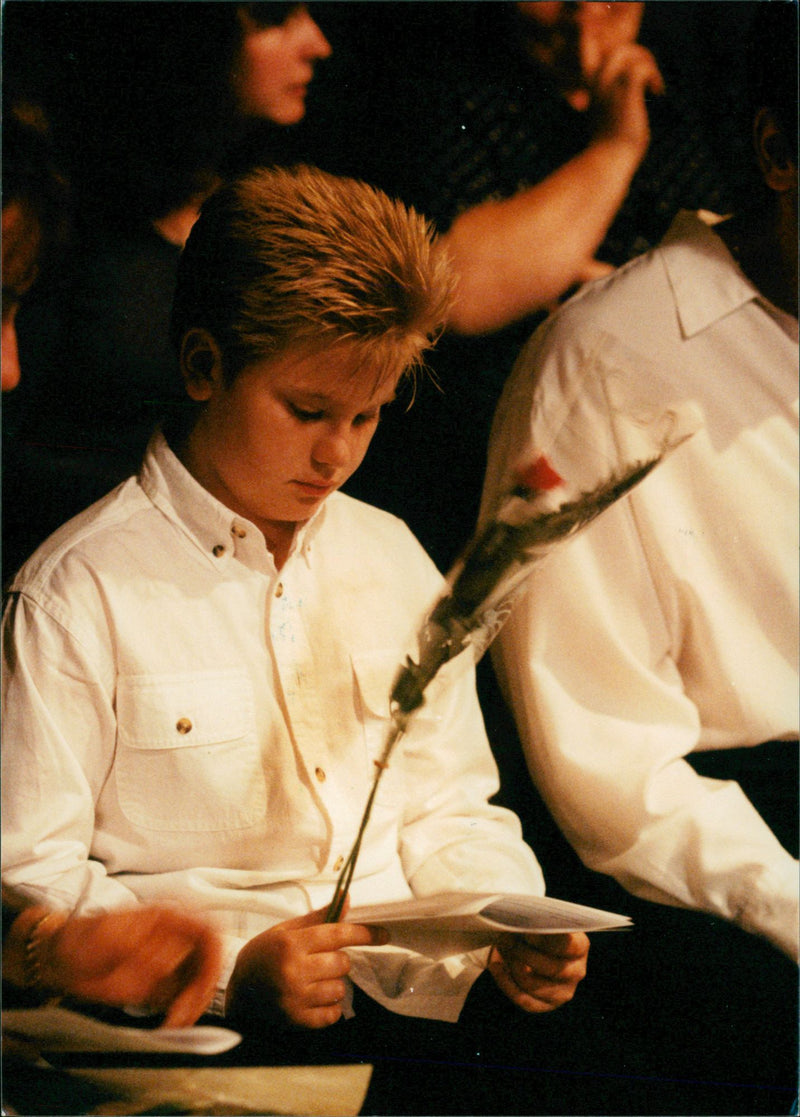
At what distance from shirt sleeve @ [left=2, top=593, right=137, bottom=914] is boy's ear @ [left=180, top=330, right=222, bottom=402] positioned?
30cm

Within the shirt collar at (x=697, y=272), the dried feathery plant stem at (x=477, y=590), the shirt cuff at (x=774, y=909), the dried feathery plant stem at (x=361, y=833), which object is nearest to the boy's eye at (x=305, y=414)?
the dried feathery plant stem at (x=477, y=590)

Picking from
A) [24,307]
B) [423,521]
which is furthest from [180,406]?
[423,521]

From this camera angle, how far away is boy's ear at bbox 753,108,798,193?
145cm

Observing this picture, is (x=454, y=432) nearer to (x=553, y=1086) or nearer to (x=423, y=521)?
(x=423, y=521)

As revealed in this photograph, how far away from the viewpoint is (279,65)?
50.5 inches

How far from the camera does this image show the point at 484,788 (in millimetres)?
1377

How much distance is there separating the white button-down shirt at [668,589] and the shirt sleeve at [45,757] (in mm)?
536

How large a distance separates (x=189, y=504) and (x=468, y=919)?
0.56 m

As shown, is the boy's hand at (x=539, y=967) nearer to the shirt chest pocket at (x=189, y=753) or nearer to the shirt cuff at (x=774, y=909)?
the shirt cuff at (x=774, y=909)

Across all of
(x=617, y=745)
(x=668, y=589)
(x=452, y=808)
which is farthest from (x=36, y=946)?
(x=668, y=589)

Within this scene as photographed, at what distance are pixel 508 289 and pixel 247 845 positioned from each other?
74cm

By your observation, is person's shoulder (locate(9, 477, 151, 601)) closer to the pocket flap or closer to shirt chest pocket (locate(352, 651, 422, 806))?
the pocket flap

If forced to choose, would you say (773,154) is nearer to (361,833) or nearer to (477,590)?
(477,590)

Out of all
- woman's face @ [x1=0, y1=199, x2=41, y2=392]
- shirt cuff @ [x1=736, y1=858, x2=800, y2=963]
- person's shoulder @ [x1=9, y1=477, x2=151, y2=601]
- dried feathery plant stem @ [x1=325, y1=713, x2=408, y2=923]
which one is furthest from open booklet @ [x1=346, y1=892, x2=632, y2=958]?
woman's face @ [x1=0, y1=199, x2=41, y2=392]
